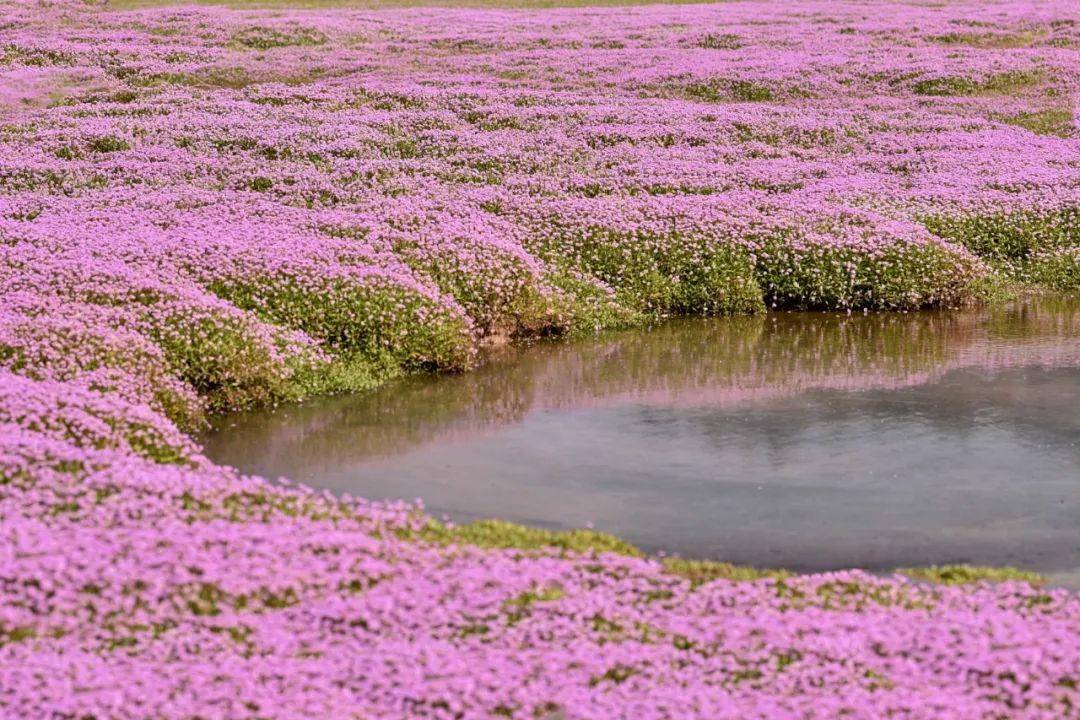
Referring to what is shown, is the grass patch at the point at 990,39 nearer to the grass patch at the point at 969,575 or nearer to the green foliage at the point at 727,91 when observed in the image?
the green foliage at the point at 727,91

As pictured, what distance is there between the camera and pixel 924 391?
17906 mm

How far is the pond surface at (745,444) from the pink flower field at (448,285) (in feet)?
2.99

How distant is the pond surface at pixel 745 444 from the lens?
1270 cm

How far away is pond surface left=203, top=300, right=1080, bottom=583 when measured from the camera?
41.7 ft

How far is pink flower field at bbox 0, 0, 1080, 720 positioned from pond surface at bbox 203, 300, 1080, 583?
0.91 meters

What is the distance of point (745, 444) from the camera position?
15.4m

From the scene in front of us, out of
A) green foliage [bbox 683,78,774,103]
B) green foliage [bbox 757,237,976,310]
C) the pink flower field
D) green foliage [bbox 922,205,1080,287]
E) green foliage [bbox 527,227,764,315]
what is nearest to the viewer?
the pink flower field

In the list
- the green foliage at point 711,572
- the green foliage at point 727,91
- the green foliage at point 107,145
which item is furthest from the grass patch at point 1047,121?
the green foliage at point 711,572

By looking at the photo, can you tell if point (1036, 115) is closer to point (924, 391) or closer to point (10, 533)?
point (924, 391)

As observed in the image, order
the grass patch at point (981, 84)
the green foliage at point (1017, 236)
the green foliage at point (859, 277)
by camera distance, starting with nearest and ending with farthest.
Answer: the green foliage at point (859, 277) < the green foliage at point (1017, 236) < the grass patch at point (981, 84)

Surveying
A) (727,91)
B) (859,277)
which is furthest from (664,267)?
(727,91)

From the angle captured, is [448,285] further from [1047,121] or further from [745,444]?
[1047,121]

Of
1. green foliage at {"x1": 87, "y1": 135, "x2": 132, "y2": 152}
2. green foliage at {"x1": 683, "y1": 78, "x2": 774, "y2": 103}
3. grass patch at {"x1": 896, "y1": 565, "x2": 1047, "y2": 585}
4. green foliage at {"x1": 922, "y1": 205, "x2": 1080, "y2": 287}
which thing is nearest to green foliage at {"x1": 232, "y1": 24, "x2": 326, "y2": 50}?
green foliage at {"x1": 683, "y1": 78, "x2": 774, "y2": 103}

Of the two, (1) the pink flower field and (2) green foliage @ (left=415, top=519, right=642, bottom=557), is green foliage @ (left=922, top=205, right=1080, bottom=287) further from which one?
(2) green foliage @ (left=415, top=519, right=642, bottom=557)
